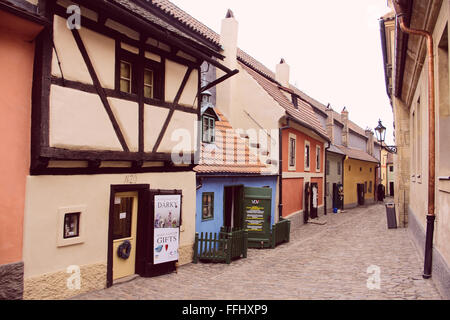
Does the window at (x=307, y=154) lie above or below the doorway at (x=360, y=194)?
above

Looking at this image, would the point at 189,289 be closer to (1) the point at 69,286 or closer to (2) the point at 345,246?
(1) the point at 69,286

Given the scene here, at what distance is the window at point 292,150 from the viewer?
18547 millimetres

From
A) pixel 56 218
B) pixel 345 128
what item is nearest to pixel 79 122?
pixel 56 218

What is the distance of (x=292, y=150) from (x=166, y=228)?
1074 cm

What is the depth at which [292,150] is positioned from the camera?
19.0 m

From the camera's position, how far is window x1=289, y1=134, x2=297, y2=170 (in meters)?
18.5

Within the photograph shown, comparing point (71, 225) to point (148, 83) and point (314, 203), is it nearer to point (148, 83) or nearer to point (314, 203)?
point (148, 83)

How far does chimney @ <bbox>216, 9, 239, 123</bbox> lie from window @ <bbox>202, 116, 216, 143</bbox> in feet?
9.31

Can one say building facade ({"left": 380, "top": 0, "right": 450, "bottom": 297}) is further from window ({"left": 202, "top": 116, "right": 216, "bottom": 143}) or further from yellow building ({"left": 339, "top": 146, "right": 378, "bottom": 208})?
yellow building ({"left": 339, "top": 146, "right": 378, "bottom": 208})

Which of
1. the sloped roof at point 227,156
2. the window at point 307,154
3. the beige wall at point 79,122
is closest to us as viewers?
the beige wall at point 79,122

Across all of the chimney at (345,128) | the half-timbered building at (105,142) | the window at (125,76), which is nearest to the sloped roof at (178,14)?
the half-timbered building at (105,142)

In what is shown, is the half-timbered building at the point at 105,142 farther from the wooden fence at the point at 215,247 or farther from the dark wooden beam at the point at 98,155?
the wooden fence at the point at 215,247

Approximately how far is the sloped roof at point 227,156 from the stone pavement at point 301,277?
2729 millimetres

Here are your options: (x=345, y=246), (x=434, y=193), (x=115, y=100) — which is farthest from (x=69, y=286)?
(x=345, y=246)
